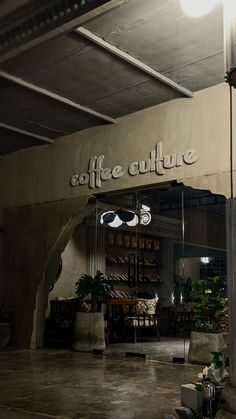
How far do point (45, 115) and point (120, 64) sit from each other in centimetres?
219

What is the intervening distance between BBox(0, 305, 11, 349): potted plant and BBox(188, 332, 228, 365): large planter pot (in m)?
3.61

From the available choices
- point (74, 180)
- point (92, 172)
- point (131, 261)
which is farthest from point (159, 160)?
point (131, 261)

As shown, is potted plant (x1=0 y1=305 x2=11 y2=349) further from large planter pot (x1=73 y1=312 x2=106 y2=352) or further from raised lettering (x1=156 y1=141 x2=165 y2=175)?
raised lettering (x1=156 y1=141 x2=165 y2=175)

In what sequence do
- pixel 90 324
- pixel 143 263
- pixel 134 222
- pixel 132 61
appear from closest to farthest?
pixel 132 61 < pixel 90 324 < pixel 134 222 < pixel 143 263

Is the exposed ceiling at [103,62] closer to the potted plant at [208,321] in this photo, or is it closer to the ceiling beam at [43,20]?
the ceiling beam at [43,20]

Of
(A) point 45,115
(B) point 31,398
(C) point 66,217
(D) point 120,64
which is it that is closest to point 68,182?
(C) point 66,217

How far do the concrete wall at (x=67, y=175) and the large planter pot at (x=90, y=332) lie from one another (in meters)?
0.84

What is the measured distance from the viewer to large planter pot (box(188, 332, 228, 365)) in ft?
22.9

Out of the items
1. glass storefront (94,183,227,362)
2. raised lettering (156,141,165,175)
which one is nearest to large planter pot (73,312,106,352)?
glass storefront (94,183,227,362)

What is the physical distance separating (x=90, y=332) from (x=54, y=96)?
4.15 metres

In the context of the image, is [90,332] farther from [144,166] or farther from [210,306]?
[144,166]

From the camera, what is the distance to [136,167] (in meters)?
7.82

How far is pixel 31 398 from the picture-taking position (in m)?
4.81

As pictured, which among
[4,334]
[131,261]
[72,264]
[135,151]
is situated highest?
[135,151]
